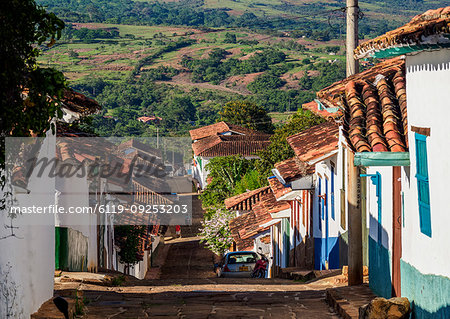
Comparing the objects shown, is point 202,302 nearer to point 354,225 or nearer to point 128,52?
point 354,225

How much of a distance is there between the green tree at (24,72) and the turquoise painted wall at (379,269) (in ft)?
17.8

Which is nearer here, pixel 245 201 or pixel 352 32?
pixel 352 32

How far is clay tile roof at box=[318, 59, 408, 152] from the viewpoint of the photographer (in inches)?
316

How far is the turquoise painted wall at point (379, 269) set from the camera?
9648mm

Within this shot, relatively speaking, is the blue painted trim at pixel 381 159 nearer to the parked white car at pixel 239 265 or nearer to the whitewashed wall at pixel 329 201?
the whitewashed wall at pixel 329 201

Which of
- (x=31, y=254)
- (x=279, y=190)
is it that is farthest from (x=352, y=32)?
(x=31, y=254)

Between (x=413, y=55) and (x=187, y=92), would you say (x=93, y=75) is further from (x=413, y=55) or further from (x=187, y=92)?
(x=413, y=55)

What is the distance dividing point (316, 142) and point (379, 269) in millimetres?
7228

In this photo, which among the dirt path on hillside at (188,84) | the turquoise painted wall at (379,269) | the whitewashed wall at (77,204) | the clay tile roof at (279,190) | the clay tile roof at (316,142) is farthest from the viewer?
the dirt path on hillside at (188,84)

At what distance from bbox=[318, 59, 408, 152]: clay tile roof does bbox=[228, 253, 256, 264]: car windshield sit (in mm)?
15561

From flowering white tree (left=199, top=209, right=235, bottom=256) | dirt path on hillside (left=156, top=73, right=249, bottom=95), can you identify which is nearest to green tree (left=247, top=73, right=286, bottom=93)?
dirt path on hillside (left=156, top=73, right=249, bottom=95)

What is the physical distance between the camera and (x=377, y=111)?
8836 millimetres

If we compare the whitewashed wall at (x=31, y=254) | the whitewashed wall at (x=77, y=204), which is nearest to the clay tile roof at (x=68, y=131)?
the whitewashed wall at (x=77, y=204)

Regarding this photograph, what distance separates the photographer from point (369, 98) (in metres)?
9.28
